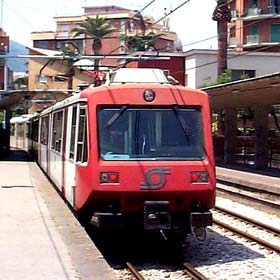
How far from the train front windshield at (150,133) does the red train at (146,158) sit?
0.05ft

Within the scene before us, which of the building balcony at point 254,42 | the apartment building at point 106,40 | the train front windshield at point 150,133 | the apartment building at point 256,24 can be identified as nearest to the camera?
the train front windshield at point 150,133

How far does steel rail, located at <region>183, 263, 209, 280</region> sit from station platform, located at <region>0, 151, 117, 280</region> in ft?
4.90

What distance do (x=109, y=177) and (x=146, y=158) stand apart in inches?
26.1

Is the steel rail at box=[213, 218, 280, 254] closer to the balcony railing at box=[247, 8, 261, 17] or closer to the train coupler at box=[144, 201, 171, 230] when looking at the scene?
the train coupler at box=[144, 201, 171, 230]

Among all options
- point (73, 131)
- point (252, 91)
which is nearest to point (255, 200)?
point (252, 91)

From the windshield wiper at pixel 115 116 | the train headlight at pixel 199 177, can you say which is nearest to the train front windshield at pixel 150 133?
the windshield wiper at pixel 115 116

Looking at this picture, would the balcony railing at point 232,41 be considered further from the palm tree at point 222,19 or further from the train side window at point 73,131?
the train side window at point 73,131

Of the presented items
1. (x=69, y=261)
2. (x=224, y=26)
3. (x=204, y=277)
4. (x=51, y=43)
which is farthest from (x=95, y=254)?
(x=51, y=43)

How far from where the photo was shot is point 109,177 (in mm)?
11125

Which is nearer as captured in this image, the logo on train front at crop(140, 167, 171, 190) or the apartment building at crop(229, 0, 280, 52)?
the logo on train front at crop(140, 167, 171, 190)

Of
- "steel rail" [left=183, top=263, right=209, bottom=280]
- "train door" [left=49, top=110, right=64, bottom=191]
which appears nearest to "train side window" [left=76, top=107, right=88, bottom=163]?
"steel rail" [left=183, top=263, right=209, bottom=280]

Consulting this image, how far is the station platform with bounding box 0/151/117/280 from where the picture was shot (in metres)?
8.82

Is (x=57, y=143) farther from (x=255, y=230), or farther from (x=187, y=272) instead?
(x=187, y=272)

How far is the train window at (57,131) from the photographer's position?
16.2 meters
